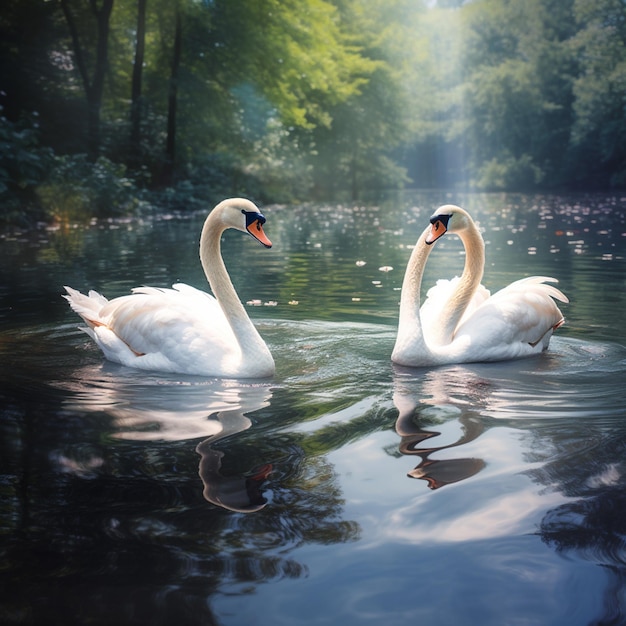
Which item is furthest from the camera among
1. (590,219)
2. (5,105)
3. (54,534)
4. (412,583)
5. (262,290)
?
(5,105)

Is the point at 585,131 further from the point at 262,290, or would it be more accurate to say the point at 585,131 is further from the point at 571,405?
the point at 571,405

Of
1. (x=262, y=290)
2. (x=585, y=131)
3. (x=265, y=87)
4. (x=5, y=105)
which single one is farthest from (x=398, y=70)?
(x=262, y=290)

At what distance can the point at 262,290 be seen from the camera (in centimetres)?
989

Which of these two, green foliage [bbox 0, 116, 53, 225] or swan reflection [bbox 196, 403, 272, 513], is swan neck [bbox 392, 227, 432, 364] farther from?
green foliage [bbox 0, 116, 53, 225]

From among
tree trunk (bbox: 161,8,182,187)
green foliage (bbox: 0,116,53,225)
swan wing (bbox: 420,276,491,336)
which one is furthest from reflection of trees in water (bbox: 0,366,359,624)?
tree trunk (bbox: 161,8,182,187)

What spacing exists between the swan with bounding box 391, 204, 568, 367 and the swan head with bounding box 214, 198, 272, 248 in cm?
120

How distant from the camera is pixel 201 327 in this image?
5.93 meters

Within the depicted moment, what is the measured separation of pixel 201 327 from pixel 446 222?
1889mm

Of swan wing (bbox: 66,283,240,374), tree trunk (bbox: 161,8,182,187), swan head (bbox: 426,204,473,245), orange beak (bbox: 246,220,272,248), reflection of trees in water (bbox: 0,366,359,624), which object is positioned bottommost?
reflection of trees in water (bbox: 0,366,359,624)

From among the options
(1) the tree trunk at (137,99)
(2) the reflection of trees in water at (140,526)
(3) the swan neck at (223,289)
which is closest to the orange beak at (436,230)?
(3) the swan neck at (223,289)

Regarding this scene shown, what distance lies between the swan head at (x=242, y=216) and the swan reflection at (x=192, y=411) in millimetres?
965

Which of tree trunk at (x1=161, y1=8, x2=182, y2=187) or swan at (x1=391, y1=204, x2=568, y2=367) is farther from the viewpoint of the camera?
tree trunk at (x1=161, y1=8, x2=182, y2=187)

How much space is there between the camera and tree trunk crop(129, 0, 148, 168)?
26422 millimetres

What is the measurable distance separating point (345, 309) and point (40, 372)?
3358mm
